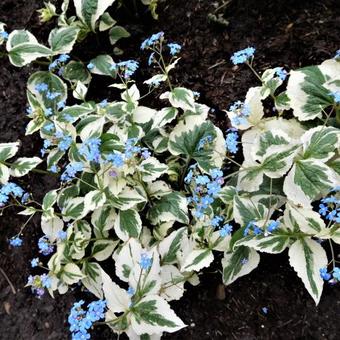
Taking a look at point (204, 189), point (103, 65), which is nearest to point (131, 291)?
point (204, 189)

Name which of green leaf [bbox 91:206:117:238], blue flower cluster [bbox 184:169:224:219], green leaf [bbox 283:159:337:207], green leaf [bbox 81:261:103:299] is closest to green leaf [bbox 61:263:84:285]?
green leaf [bbox 81:261:103:299]

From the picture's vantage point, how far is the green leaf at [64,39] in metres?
2.87

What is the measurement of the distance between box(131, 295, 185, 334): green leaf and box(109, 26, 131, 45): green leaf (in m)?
1.68

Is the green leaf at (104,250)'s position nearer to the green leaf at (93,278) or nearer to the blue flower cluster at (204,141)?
the green leaf at (93,278)

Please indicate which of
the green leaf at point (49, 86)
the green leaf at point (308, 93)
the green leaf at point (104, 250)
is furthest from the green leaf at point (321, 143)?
the green leaf at point (49, 86)

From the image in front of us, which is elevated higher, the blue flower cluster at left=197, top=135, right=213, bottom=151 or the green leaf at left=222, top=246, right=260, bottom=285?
the blue flower cluster at left=197, top=135, right=213, bottom=151

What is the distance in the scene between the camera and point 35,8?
3.41 metres

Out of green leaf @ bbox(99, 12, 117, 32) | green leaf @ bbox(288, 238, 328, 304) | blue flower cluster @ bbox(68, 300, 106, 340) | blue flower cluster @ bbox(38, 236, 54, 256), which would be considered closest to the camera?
blue flower cluster @ bbox(68, 300, 106, 340)

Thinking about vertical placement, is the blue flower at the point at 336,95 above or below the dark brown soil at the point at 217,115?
above

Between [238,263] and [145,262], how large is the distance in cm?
44

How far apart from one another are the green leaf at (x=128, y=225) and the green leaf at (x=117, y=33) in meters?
1.21

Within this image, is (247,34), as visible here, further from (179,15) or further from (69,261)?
(69,261)

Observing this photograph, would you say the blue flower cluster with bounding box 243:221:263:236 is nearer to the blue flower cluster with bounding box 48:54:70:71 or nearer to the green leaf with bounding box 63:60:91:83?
the blue flower cluster with bounding box 48:54:70:71

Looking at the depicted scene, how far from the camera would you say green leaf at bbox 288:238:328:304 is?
2.11 m
